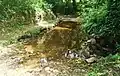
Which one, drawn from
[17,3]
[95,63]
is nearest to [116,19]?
[95,63]

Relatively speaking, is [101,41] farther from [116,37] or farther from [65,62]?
[65,62]

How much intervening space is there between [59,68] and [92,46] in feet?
6.16

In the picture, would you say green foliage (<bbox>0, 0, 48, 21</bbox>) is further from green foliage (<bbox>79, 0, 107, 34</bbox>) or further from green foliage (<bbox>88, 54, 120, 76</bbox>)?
green foliage (<bbox>88, 54, 120, 76</bbox>)

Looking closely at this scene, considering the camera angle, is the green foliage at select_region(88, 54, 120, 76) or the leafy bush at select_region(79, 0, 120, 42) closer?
the green foliage at select_region(88, 54, 120, 76)

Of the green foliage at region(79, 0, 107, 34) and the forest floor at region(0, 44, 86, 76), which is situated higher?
the green foliage at region(79, 0, 107, 34)

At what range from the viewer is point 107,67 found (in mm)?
6988

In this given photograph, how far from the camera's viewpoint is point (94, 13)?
10.4 m

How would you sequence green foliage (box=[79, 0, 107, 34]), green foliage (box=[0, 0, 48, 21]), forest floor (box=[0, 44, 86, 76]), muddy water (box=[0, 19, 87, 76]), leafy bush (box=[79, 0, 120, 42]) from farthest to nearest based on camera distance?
green foliage (box=[0, 0, 48, 21])
green foliage (box=[79, 0, 107, 34])
leafy bush (box=[79, 0, 120, 42])
muddy water (box=[0, 19, 87, 76])
forest floor (box=[0, 44, 86, 76])

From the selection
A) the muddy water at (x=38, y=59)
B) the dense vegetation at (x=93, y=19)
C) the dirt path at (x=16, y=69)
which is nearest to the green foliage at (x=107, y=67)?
the dense vegetation at (x=93, y=19)

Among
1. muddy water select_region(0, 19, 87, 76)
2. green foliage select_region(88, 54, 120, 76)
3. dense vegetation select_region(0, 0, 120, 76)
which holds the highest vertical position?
dense vegetation select_region(0, 0, 120, 76)

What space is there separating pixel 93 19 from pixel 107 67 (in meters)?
3.55

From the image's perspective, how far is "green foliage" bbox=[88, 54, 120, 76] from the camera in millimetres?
6535

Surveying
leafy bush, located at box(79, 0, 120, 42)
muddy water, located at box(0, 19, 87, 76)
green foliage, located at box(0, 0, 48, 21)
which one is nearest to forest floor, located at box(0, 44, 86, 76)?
muddy water, located at box(0, 19, 87, 76)

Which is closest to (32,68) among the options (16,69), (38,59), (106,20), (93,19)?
(16,69)
